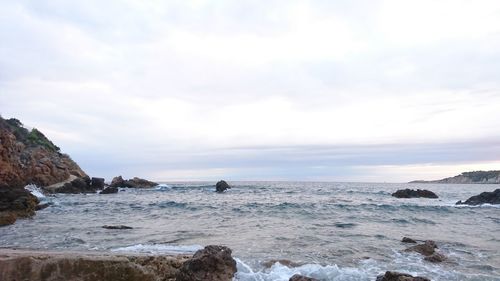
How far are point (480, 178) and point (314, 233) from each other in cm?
16351

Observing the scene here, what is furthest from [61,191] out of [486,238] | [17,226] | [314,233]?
[486,238]

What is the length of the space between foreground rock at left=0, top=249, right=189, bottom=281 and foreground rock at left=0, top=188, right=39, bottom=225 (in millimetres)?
15497

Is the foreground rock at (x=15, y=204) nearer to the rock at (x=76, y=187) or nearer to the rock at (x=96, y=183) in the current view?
the rock at (x=76, y=187)

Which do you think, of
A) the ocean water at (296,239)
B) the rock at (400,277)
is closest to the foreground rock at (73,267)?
the ocean water at (296,239)

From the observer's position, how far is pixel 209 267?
26.4 ft

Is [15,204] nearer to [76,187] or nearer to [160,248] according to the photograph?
[160,248]

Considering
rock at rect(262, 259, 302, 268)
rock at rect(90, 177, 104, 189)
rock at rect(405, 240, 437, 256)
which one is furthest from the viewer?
rock at rect(90, 177, 104, 189)

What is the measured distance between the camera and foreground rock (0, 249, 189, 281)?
20.7 feet

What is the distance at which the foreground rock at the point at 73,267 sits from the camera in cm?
632

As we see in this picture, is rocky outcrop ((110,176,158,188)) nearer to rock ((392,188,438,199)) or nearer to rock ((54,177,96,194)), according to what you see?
rock ((54,177,96,194))

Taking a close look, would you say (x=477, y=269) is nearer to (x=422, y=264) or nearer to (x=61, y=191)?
(x=422, y=264)

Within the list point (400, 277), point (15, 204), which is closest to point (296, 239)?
point (400, 277)

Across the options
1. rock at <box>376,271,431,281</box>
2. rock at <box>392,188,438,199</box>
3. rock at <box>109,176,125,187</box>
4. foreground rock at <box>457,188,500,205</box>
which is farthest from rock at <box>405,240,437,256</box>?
rock at <box>109,176,125,187</box>

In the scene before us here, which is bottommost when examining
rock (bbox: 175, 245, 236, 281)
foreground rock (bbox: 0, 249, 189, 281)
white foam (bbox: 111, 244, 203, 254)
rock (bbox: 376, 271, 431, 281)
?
white foam (bbox: 111, 244, 203, 254)
